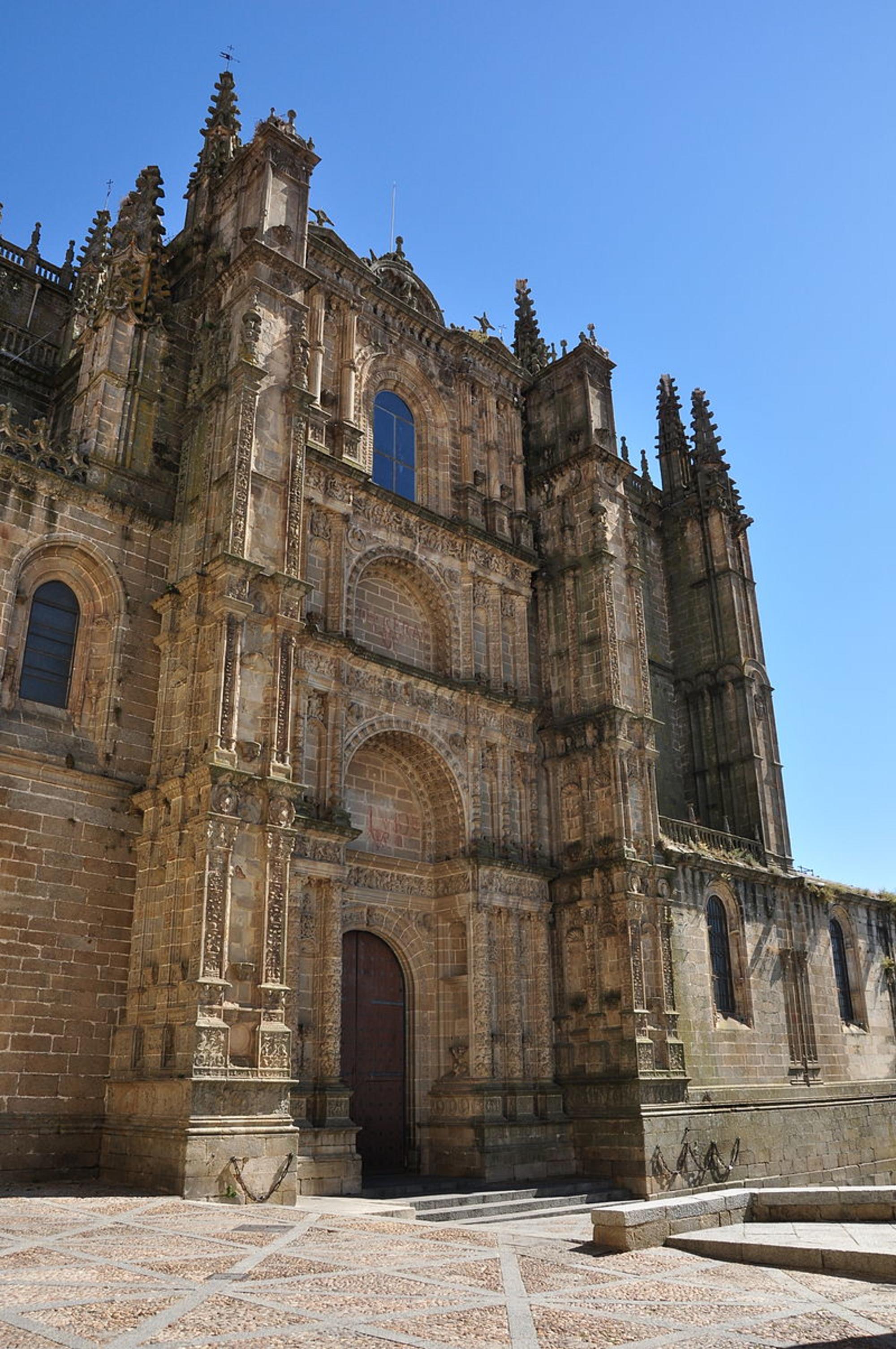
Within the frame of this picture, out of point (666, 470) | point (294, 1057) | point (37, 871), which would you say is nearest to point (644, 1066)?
point (294, 1057)

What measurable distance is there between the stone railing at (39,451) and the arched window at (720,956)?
1722 cm

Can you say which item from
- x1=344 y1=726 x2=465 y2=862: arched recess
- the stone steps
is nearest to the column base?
the stone steps

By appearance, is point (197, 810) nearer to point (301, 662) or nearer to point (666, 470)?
point (301, 662)

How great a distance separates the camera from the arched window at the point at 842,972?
30734mm

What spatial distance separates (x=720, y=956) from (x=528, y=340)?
1727cm

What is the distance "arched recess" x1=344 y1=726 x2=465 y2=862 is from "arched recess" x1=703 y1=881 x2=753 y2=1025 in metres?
7.53

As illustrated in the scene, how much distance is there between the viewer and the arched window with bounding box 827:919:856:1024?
30.7 meters

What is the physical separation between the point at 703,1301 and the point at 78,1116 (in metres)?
10.3

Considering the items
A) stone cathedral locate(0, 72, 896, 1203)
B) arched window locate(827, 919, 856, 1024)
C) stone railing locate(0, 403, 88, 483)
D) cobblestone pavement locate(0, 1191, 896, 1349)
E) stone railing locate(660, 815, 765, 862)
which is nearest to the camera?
cobblestone pavement locate(0, 1191, 896, 1349)

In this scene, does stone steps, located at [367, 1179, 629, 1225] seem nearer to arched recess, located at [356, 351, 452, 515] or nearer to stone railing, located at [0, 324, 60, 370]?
arched recess, located at [356, 351, 452, 515]

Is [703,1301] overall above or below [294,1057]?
below

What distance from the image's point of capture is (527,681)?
24281 mm

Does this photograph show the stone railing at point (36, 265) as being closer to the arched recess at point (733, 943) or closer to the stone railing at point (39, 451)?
the stone railing at point (39, 451)

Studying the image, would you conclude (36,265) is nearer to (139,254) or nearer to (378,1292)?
(139,254)
